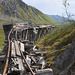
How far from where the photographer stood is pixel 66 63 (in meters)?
2.97

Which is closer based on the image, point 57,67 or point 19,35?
point 57,67

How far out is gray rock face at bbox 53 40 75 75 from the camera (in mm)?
2691

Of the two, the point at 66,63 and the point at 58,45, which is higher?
the point at 66,63

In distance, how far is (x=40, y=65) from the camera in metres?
5.49

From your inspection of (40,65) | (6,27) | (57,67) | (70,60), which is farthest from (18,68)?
(6,27)

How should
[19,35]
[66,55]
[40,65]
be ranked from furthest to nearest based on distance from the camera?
[19,35] < [40,65] < [66,55]

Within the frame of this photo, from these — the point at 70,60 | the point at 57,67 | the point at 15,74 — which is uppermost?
the point at 70,60

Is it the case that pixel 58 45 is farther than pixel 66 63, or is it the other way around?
pixel 58 45

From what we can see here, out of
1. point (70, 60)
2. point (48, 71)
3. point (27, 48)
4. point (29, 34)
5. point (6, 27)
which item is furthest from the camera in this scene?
point (29, 34)

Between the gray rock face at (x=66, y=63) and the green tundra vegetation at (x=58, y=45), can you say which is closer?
the gray rock face at (x=66, y=63)

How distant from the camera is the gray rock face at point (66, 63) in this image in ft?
8.83

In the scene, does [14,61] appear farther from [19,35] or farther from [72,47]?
[19,35]

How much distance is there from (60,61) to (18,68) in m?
2.66

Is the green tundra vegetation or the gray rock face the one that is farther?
the green tundra vegetation
